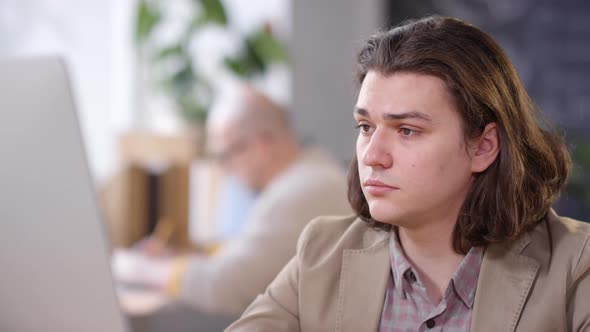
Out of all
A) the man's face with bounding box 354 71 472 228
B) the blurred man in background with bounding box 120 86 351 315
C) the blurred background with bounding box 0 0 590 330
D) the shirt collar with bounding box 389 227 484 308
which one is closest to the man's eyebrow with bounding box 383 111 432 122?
the man's face with bounding box 354 71 472 228

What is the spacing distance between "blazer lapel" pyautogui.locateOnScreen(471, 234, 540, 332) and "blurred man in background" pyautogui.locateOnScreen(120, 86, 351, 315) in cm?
121

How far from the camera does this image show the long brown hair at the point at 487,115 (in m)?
1.08

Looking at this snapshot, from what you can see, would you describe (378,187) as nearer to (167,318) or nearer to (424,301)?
(424,301)

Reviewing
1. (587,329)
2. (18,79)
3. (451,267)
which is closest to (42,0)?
(18,79)

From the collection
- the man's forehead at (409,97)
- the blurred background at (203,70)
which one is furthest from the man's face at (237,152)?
the man's forehead at (409,97)

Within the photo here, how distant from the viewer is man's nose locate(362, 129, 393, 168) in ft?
3.53

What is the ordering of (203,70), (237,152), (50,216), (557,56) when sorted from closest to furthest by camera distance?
(50,216) → (237,152) → (203,70) → (557,56)

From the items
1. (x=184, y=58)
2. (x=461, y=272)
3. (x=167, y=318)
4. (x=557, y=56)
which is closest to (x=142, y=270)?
(x=167, y=318)

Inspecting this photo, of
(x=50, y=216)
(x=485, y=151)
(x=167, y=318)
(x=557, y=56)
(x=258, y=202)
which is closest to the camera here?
(x=50, y=216)

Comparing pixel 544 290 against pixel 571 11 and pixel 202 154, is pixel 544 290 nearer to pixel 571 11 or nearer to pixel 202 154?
pixel 202 154

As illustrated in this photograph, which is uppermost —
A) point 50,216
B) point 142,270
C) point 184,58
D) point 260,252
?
point 50,216

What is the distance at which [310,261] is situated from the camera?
1.24 metres

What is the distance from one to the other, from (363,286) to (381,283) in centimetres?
3

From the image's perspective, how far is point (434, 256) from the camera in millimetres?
1208
